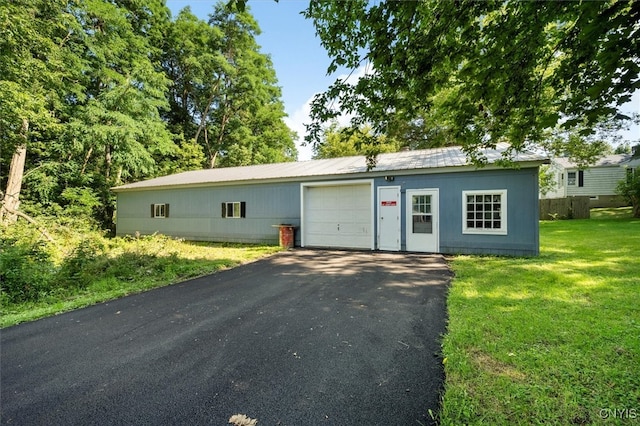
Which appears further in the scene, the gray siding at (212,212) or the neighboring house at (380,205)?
the gray siding at (212,212)

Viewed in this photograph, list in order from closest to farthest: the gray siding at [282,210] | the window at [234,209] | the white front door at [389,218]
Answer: the gray siding at [282,210] → the white front door at [389,218] → the window at [234,209]

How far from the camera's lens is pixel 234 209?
12523mm

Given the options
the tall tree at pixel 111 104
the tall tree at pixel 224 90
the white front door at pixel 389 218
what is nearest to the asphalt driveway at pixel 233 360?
the white front door at pixel 389 218

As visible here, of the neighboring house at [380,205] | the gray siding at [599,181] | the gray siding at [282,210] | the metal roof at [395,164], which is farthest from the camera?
the gray siding at [599,181]

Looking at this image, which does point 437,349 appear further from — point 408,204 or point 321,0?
point 408,204

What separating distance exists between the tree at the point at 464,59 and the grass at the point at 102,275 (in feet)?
15.8

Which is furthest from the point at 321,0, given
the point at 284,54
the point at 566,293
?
the point at 284,54

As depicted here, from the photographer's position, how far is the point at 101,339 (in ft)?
11.3

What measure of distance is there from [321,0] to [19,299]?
6497mm

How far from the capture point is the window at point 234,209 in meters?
12.3

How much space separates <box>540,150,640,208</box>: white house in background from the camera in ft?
73.8

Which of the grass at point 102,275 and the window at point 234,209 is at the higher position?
the window at point 234,209

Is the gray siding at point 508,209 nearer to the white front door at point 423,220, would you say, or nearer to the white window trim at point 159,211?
the white front door at point 423,220

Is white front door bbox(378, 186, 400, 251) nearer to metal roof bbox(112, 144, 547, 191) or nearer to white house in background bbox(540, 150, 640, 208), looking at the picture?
metal roof bbox(112, 144, 547, 191)
